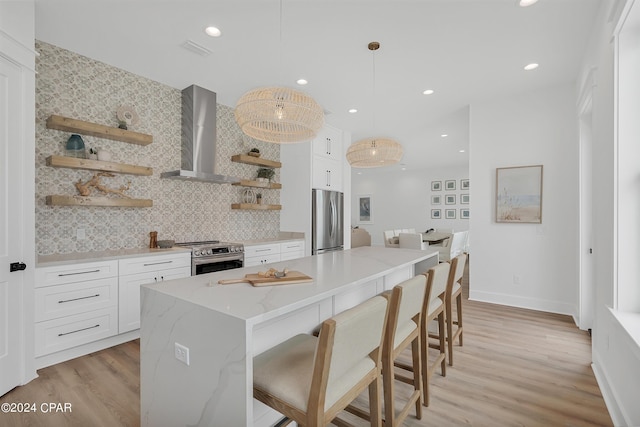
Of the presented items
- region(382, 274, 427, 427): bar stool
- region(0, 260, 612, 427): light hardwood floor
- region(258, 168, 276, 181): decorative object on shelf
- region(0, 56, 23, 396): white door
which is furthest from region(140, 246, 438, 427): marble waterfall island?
region(258, 168, 276, 181): decorative object on shelf

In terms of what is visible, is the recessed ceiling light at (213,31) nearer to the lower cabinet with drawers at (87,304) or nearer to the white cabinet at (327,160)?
the lower cabinet with drawers at (87,304)

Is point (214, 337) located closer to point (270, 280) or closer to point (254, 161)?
point (270, 280)

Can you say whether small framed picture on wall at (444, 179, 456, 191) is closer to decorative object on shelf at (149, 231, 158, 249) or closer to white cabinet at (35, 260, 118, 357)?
decorative object on shelf at (149, 231, 158, 249)

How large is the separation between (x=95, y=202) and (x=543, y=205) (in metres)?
5.24

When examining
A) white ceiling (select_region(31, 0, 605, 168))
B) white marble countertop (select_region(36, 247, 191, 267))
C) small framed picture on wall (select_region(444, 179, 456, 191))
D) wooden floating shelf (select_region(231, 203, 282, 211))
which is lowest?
white marble countertop (select_region(36, 247, 191, 267))

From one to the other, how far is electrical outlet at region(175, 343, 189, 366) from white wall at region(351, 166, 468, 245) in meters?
9.95

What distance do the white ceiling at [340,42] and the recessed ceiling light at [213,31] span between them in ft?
0.16

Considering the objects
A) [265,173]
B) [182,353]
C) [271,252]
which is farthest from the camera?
[265,173]

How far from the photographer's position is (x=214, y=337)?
1195mm

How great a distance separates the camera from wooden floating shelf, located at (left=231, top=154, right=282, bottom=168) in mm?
4475

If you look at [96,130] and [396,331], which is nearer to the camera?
[396,331]

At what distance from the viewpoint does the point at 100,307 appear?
108 inches

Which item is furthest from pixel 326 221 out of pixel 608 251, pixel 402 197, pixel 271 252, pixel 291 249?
pixel 402 197

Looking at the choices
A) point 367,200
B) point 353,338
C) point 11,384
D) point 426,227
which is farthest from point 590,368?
point 367,200
